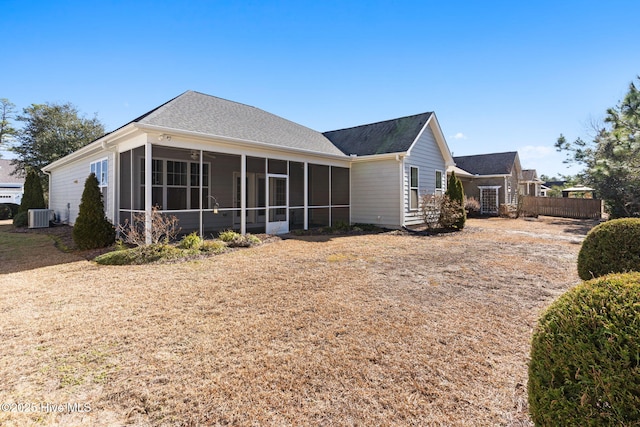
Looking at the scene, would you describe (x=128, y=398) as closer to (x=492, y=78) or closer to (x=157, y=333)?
(x=157, y=333)

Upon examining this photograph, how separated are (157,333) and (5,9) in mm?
10644

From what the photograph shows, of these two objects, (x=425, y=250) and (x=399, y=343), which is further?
(x=425, y=250)

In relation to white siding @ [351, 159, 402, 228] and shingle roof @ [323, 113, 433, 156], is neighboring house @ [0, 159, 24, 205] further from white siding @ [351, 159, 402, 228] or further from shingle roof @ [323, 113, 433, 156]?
white siding @ [351, 159, 402, 228]

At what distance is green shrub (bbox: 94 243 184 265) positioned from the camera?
702cm

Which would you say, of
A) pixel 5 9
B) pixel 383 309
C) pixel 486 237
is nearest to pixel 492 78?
pixel 486 237

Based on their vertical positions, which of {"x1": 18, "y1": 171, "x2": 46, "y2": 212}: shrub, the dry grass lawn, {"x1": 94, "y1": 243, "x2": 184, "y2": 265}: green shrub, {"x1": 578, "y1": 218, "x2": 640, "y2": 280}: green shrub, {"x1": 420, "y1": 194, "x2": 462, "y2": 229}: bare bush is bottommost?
the dry grass lawn

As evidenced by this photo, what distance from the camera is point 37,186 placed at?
1812 cm

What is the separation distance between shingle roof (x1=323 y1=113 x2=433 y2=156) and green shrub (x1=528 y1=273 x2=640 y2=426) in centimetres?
1189

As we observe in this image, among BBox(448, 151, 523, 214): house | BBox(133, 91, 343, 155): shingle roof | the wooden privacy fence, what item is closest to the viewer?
BBox(133, 91, 343, 155): shingle roof

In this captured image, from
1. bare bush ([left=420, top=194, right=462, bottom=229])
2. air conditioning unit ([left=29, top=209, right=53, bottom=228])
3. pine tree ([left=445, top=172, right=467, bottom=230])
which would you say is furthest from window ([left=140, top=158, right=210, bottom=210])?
pine tree ([left=445, top=172, right=467, bottom=230])

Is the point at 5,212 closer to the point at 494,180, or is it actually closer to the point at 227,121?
the point at 227,121

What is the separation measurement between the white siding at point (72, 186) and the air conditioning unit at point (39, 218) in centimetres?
71

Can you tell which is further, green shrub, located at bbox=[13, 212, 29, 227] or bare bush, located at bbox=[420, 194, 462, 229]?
green shrub, located at bbox=[13, 212, 29, 227]

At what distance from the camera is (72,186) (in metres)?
14.9
